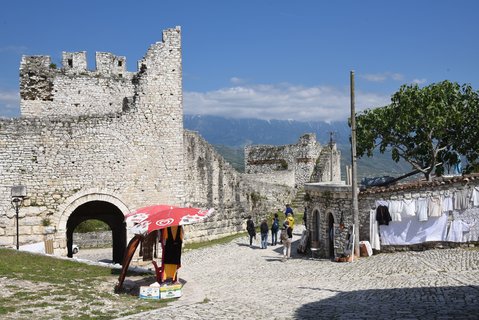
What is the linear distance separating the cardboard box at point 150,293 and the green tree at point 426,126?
1579cm

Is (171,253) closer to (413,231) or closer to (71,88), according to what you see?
Answer: (413,231)

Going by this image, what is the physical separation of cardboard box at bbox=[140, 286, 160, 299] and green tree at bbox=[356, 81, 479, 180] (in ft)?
51.8

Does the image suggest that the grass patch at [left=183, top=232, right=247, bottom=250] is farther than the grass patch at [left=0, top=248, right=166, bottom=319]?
Yes

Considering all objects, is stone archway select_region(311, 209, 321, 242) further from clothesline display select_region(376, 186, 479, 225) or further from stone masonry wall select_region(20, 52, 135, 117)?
stone masonry wall select_region(20, 52, 135, 117)

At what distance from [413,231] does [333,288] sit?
21.4 ft

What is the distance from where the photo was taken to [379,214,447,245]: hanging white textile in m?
19.7

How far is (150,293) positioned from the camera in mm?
14125

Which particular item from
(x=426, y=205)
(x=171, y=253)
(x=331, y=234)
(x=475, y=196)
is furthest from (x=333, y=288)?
(x=331, y=234)

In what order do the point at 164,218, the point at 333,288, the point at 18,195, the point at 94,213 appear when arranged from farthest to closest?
the point at 94,213 → the point at 18,195 → the point at 164,218 → the point at 333,288

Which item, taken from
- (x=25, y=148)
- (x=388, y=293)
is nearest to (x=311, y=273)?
(x=388, y=293)

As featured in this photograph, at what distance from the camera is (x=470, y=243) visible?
63.5ft

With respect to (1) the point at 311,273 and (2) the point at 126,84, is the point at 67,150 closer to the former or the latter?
(2) the point at 126,84

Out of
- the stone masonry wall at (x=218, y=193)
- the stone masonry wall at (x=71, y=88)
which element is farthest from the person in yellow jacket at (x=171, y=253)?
the stone masonry wall at (x=218, y=193)

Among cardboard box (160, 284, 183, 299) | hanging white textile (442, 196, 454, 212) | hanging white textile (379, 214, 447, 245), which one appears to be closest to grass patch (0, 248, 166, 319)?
cardboard box (160, 284, 183, 299)
